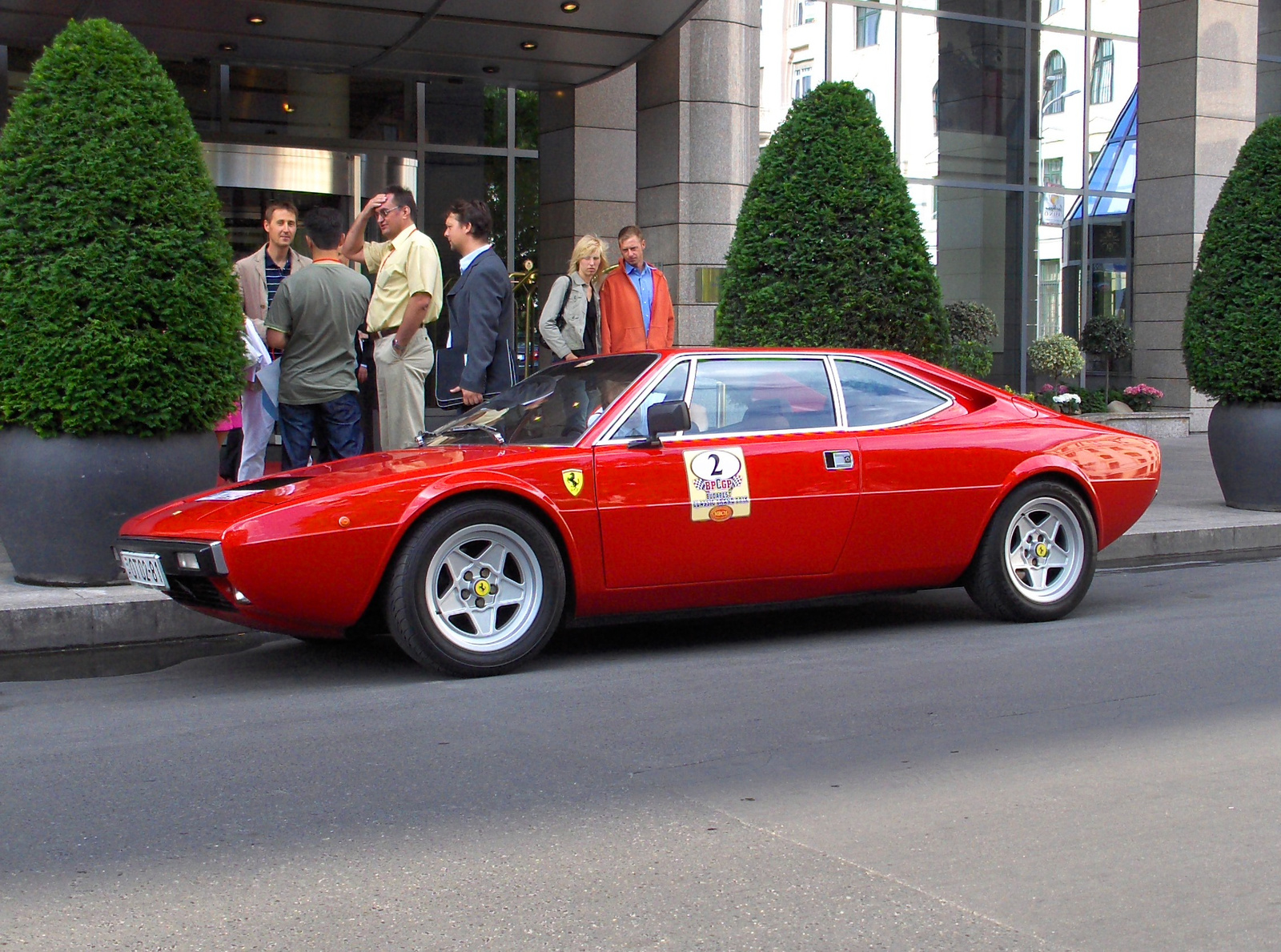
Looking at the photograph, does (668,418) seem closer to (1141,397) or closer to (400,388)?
(400,388)

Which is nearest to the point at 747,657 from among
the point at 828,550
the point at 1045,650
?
the point at 828,550

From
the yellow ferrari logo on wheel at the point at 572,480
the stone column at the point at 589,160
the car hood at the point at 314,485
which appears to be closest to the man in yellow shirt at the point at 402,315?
the car hood at the point at 314,485

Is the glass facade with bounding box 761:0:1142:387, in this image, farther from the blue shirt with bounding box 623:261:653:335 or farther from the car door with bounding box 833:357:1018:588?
the car door with bounding box 833:357:1018:588

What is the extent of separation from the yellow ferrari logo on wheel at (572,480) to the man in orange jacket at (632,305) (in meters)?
4.75

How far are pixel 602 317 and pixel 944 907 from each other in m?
7.84

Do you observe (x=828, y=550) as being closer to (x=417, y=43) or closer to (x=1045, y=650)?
(x=1045, y=650)

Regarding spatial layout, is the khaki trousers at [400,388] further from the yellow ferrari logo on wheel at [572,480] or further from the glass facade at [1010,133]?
the glass facade at [1010,133]

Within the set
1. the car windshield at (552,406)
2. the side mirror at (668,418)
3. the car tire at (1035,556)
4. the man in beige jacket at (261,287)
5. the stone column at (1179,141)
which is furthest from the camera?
the stone column at (1179,141)

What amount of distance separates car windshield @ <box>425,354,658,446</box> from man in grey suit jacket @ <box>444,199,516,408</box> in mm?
1385

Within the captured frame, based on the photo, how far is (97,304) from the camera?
→ 7426 mm

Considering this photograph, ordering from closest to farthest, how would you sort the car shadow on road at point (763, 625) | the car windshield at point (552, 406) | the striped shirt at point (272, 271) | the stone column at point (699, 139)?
the car windshield at point (552, 406)
the car shadow on road at point (763, 625)
the striped shirt at point (272, 271)
the stone column at point (699, 139)

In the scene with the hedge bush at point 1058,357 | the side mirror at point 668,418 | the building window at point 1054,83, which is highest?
the building window at point 1054,83

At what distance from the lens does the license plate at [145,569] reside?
592 centimetres

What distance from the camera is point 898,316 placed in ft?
30.9
